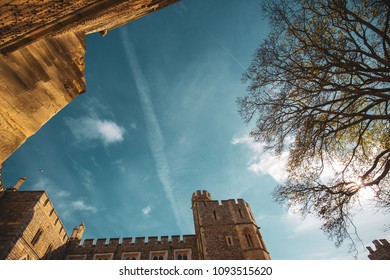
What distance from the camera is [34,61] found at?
186cm

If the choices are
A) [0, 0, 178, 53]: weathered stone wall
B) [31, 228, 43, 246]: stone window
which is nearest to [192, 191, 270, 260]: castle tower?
[31, 228, 43, 246]: stone window

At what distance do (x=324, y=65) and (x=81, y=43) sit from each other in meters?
6.14

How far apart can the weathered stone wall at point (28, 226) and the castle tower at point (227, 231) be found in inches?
465

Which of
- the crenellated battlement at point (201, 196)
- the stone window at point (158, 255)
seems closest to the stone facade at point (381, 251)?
the crenellated battlement at point (201, 196)

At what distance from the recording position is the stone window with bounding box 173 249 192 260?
1695 cm

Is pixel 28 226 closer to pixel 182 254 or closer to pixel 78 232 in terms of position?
pixel 78 232

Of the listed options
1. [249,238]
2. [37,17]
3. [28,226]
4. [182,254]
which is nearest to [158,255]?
[182,254]

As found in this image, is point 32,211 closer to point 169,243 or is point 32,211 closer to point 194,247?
point 169,243

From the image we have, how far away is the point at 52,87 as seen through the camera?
2.12 meters

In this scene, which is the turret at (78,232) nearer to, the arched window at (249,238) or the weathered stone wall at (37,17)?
the arched window at (249,238)

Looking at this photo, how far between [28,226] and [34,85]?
16.3 m

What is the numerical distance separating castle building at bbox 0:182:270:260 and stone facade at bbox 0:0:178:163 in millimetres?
14851

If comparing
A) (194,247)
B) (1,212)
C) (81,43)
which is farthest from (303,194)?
(1,212)
